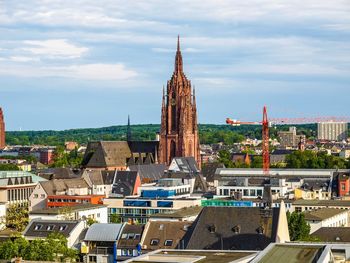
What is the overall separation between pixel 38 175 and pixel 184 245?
316 ft

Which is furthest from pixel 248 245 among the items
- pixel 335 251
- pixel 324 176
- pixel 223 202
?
pixel 324 176

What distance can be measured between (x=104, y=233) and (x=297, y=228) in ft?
64.1

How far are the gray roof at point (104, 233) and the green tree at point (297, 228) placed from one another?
676 inches

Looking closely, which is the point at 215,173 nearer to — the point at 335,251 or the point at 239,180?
the point at 239,180

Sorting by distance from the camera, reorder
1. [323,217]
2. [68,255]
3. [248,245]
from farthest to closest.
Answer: [323,217], [68,255], [248,245]

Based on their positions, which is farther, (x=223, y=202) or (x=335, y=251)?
(x=223, y=202)

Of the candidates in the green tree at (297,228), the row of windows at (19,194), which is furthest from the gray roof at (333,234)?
the row of windows at (19,194)

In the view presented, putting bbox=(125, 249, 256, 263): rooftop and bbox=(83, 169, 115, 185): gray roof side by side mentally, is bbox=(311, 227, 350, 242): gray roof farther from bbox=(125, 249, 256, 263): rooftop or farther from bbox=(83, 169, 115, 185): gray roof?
bbox=(83, 169, 115, 185): gray roof

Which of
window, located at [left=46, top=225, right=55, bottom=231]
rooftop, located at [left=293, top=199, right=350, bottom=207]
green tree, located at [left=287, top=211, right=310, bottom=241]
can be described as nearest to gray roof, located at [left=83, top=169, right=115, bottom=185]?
rooftop, located at [left=293, top=199, right=350, bottom=207]

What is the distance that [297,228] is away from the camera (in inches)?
3935

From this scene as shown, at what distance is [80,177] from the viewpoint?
555 ft

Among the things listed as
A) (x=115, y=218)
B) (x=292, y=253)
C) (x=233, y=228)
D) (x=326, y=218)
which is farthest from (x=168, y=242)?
(x=115, y=218)

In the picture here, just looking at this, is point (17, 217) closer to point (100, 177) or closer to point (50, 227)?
point (50, 227)

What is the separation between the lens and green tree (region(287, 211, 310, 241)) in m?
98.4
